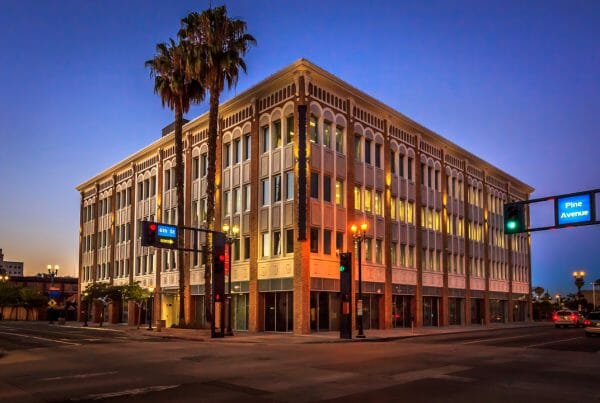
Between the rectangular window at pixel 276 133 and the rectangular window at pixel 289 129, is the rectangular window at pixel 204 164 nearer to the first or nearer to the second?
the rectangular window at pixel 276 133

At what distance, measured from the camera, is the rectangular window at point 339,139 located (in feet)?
139

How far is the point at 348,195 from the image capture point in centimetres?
4244

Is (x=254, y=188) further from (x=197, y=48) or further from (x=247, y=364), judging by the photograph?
(x=247, y=364)

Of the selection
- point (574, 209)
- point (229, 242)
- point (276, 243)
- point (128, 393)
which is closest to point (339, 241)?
point (276, 243)

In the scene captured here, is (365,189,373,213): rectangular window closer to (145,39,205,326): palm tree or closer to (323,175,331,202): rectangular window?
(323,175,331,202): rectangular window

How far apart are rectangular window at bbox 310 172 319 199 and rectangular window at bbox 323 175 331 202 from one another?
2.83 feet

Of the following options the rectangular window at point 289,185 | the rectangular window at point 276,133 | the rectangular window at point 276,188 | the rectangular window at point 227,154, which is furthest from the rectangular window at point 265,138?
the rectangular window at point 227,154

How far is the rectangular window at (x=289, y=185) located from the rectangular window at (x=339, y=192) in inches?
140

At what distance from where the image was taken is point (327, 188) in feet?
135

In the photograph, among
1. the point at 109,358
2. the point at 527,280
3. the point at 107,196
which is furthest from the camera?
the point at 527,280

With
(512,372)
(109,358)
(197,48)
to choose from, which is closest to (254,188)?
(197,48)

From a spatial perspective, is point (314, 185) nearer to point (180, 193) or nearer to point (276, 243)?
point (276, 243)

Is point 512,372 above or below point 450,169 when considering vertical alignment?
below

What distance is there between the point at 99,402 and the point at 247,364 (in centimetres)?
754
